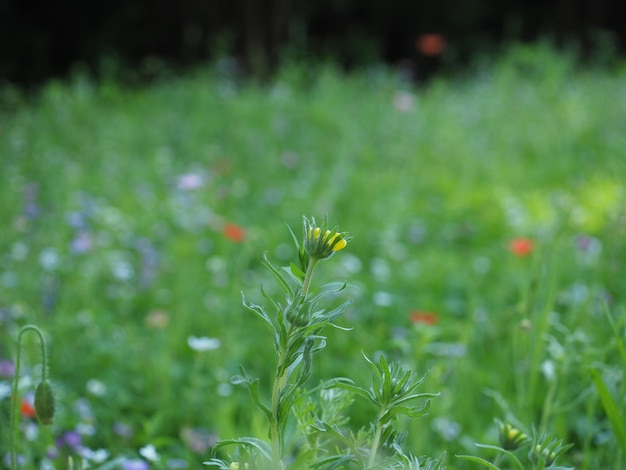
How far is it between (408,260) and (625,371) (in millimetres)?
1735

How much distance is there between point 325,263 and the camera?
8.20ft

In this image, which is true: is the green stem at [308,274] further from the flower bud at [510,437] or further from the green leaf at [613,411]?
the green leaf at [613,411]

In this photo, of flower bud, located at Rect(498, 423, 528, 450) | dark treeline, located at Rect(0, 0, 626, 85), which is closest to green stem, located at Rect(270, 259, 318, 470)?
flower bud, located at Rect(498, 423, 528, 450)

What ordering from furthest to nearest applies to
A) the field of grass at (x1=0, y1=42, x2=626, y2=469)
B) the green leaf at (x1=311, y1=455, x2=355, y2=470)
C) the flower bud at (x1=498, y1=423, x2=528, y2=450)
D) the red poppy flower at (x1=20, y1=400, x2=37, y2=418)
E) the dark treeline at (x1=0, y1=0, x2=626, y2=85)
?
the dark treeline at (x1=0, y1=0, x2=626, y2=85) < the field of grass at (x1=0, y1=42, x2=626, y2=469) < the red poppy flower at (x1=20, y1=400, x2=37, y2=418) < the flower bud at (x1=498, y1=423, x2=528, y2=450) < the green leaf at (x1=311, y1=455, x2=355, y2=470)

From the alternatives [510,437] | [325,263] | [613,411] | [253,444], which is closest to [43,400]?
[253,444]

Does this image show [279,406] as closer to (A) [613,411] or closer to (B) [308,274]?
(B) [308,274]

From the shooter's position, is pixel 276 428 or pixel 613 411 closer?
pixel 276 428

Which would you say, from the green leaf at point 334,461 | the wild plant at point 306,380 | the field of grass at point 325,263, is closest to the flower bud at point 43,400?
the field of grass at point 325,263

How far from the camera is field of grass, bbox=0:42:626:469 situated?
1.54 metres

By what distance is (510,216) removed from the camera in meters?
3.22

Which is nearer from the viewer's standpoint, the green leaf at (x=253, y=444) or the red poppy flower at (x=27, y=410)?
the green leaf at (x=253, y=444)

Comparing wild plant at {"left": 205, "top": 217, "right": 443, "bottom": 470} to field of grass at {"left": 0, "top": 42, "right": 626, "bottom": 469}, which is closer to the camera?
wild plant at {"left": 205, "top": 217, "right": 443, "bottom": 470}

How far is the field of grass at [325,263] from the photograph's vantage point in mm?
1537

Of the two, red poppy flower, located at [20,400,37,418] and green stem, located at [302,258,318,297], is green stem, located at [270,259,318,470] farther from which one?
red poppy flower, located at [20,400,37,418]
